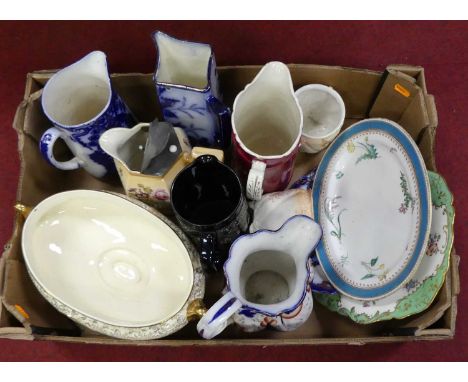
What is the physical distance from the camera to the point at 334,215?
2.01 feet

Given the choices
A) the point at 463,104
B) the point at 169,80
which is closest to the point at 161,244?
the point at 169,80

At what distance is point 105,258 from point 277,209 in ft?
0.74

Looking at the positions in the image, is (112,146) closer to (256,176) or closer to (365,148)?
(256,176)

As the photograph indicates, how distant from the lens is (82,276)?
0.58 metres

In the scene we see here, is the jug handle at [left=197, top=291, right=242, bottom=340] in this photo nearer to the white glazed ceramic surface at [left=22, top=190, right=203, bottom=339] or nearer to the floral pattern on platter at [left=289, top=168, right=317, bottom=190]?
the white glazed ceramic surface at [left=22, top=190, right=203, bottom=339]

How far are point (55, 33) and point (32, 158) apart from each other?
0.29 m

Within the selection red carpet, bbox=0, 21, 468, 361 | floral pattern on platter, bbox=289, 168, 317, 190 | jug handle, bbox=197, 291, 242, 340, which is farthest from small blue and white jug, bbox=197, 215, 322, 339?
red carpet, bbox=0, 21, 468, 361

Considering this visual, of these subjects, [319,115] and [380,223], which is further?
[319,115]

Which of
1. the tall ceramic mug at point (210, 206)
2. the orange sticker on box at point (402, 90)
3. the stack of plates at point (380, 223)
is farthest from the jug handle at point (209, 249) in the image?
the orange sticker on box at point (402, 90)

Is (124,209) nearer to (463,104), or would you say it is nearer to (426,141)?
(426,141)

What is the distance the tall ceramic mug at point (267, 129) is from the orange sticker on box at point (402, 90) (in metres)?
0.16

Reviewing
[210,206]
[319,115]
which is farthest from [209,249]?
[319,115]

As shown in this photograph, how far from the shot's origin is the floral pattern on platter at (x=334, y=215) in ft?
1.99

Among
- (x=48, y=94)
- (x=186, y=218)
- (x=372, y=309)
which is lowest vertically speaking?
(x=372, y=309)
